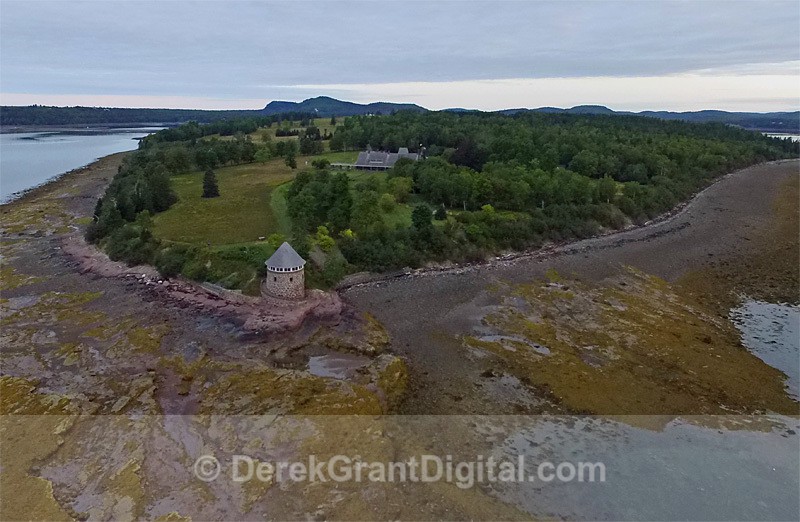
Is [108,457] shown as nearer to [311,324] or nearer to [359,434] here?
[359,434]

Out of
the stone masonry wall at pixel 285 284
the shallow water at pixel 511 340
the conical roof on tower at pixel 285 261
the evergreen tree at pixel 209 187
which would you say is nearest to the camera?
the shallow water at pixel 511 340

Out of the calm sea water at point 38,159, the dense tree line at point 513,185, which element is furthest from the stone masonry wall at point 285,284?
the calm sea water at point 38,159

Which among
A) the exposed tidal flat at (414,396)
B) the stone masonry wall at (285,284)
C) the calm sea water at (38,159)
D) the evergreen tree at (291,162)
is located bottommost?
the exposed tidal flat at (414,396)

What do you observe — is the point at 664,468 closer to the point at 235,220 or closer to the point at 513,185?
the point at 513,185

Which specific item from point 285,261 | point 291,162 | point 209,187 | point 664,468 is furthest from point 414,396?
point 291,162

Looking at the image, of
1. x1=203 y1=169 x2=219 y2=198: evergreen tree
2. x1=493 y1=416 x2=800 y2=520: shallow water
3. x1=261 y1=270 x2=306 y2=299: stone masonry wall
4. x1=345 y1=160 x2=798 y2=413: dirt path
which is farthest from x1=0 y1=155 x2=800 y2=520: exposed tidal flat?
x1=203 y1=169 x2=219 y2=198: evergreen tree

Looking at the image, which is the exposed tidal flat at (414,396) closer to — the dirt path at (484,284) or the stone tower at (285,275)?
the dirt path at (484,284)

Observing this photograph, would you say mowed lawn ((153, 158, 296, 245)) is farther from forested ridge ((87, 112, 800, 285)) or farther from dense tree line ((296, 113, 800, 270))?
dense tree line ((296, 113, 800, 270))
